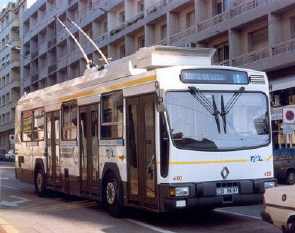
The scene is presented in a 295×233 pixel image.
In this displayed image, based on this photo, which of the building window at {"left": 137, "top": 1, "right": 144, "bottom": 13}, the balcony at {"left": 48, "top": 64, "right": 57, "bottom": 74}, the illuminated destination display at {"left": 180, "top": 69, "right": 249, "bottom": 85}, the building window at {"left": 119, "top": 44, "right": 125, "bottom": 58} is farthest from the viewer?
the balcony at {"left": 48, "top": 64, "right": 57, "bottom": 74}

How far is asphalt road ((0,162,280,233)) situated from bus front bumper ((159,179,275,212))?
1.52 feet

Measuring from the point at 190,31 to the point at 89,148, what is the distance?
25457 mm

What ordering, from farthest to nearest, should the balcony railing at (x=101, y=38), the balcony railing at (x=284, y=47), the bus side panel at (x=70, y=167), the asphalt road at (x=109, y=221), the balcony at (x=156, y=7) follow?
the balcony railing at (x=101, y=38), the balcony at (x=156, y=7), the balcony railing at (x=284, y=47), the bus side panel at (x=70, y=167), the asphalt road at (x=109, y=221)

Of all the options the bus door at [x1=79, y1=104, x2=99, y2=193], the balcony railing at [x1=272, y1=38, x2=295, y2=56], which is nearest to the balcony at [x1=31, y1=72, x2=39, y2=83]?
the balcony railing at [x1=272, y1=38, x2=295, y2=56]

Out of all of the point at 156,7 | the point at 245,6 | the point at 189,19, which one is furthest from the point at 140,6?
→ the point at 245,6

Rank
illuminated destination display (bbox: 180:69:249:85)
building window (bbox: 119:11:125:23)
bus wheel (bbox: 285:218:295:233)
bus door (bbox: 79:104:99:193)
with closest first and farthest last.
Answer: bus wheel (bbox: 285:218:295:233), illuminated destination display (bbox: 180:69:249:85), bus door (bbox: 79:104:99:193), building window (bbox: 119:11:125:23)

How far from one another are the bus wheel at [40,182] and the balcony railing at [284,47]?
15.1 meters

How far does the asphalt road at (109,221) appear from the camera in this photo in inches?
442

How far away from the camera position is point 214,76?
11.7m

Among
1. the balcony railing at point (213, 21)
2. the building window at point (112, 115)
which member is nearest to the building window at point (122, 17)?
the balcony railing at point (213, 21)

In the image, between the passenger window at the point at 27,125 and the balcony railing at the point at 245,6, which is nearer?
the passenger window at the point at 27,125

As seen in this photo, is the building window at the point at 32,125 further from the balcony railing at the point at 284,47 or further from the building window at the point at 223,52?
the building window at the point at 223,52

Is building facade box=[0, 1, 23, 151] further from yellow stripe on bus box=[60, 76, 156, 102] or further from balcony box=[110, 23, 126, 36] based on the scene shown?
yellow stripe on bus box=[60, 76, 156, 102]

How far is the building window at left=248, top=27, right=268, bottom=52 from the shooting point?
107 feet
